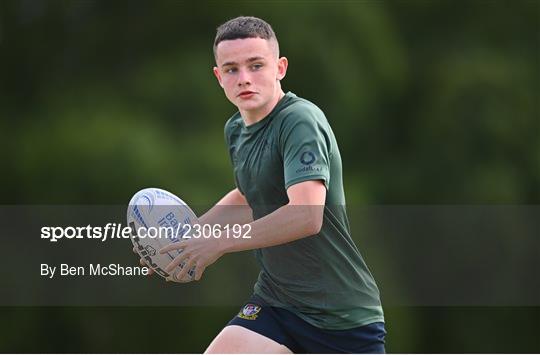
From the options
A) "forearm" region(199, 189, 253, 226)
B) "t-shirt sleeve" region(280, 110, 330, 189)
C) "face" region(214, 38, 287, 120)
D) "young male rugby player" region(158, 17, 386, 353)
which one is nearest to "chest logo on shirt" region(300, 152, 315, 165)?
"t-shirt sleeve" region(280, 110, 330, 189)

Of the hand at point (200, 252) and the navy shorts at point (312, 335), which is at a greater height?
the hand at point (200, 252)

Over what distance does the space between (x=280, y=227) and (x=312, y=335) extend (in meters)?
0.57

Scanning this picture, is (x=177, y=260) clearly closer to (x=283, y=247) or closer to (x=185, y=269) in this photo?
(x=185, y=269)

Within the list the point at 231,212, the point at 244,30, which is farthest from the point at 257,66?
the point at 231,212

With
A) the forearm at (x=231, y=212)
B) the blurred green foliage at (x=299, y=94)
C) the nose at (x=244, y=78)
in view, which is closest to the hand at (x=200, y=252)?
the nose at (x=244, y=78)

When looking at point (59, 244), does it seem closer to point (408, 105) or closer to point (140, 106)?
point (140, 106)

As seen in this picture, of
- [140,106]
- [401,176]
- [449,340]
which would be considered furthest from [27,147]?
[449,340]

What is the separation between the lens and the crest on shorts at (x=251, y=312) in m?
4.56

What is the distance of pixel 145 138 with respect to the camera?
10.4 metres

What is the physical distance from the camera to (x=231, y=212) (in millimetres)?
4883

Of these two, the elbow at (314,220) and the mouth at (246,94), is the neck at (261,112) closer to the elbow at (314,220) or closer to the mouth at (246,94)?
the mouth at (246,94)

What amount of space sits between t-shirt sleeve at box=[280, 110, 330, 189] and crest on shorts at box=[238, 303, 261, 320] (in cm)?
62

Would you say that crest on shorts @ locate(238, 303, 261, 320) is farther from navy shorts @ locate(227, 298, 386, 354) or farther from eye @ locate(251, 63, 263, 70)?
eye @ locate(251, 63, 263, 70)

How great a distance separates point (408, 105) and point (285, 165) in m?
7.64
